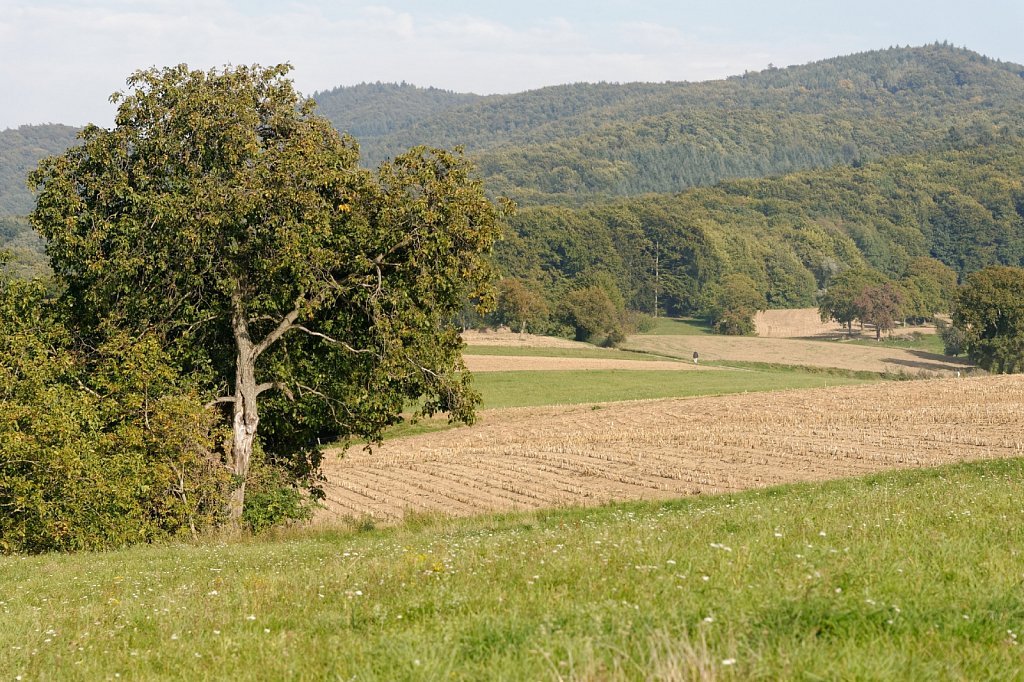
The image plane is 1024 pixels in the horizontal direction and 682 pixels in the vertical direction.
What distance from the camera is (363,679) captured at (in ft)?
22.4

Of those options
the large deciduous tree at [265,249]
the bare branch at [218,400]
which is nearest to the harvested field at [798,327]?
the large deciduous tree at [265,249]

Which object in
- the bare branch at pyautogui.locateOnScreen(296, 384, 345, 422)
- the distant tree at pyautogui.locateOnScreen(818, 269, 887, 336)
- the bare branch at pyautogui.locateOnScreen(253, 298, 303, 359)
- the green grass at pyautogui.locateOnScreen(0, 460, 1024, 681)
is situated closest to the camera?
the green grass at pyautogui.locateOnScreen(0, 460, 1024, 681)

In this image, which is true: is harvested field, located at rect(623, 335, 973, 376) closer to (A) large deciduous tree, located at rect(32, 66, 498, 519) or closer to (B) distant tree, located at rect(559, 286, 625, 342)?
(B) distant tree, located at rect(559, 286, 625, 342)

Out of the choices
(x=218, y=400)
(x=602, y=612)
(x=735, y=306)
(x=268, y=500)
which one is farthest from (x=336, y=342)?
(x=735, y=306)

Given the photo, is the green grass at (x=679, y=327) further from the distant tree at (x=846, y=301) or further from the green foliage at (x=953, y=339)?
the green foliage at (x=953, y=339)

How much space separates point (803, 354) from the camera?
12519 centimetres

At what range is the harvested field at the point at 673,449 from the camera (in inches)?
1347

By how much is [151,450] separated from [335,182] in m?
8.84

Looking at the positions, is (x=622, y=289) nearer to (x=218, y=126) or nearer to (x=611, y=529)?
(x=218, y=126)

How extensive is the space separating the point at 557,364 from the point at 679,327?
80.6 m

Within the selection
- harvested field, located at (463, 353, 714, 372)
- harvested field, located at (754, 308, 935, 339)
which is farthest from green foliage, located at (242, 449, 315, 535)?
harvested field, located at (754, 308, 935, 339)

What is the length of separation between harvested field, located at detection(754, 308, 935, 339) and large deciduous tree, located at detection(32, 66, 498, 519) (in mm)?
137436

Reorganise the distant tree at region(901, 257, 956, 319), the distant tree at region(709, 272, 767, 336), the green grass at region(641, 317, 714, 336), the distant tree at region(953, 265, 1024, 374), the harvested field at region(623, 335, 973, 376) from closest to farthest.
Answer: the distant tree at region(953, 265, 1024, 374), the harvested field at region(623, 335, 973, 376), the distant tree at region(709, 272, 767, 336), the green grass at region(641, 317, 714, 336), the distant tree at region(901, 257, 956, 319)

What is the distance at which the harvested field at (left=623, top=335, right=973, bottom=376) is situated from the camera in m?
116
